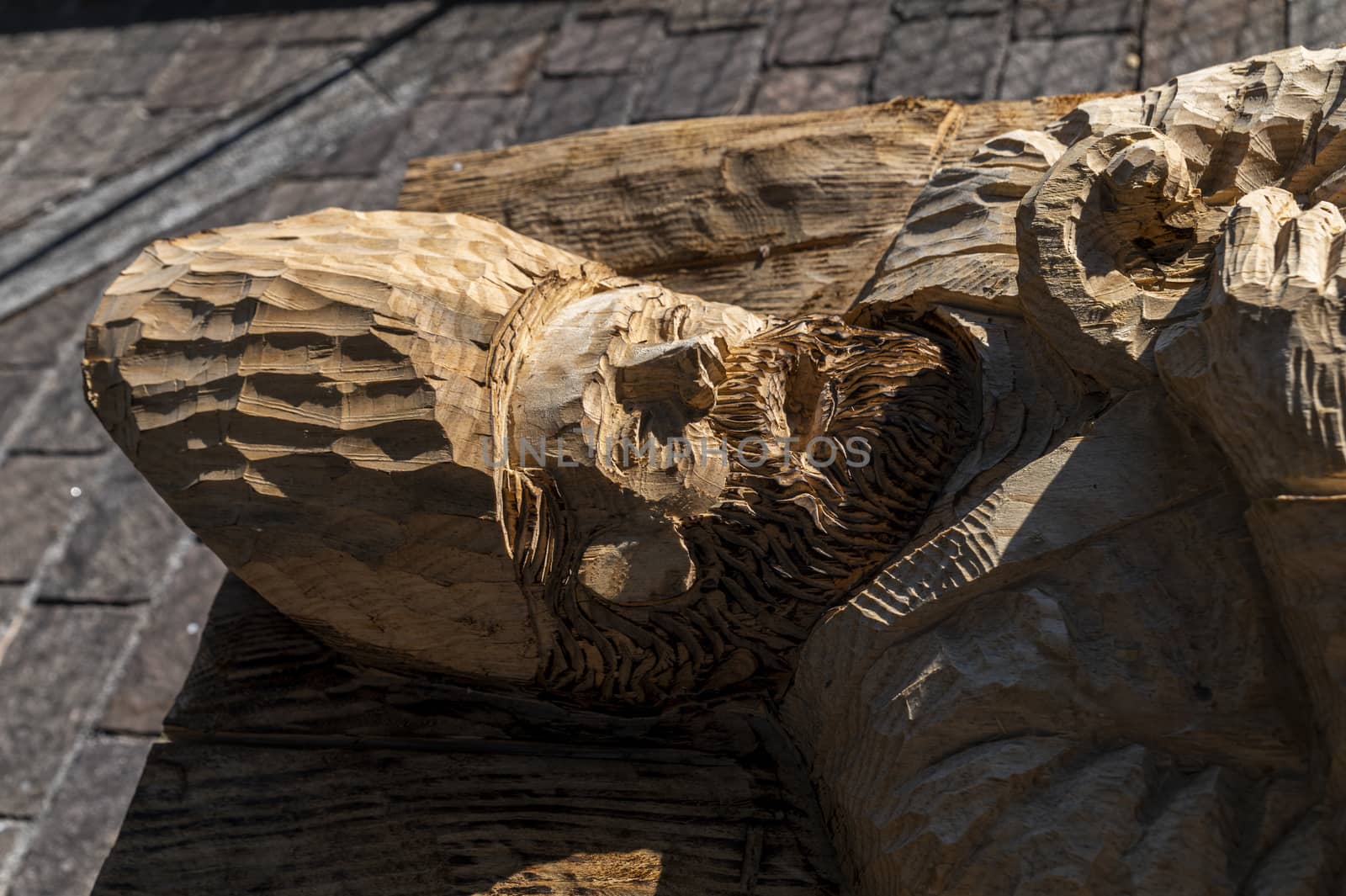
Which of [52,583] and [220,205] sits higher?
[220,205]

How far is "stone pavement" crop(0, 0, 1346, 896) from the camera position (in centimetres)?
351

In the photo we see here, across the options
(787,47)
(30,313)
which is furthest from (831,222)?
(30,313)

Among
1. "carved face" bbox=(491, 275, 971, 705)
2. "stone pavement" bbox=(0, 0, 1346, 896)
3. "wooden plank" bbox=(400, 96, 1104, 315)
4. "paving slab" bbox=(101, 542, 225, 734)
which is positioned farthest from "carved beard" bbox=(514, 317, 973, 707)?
"stone pavement" bbox=(0, 0, 1346, 896)

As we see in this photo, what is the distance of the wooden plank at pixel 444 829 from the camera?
82.4 inches

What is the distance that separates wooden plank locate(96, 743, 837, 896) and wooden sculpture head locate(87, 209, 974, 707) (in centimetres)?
23

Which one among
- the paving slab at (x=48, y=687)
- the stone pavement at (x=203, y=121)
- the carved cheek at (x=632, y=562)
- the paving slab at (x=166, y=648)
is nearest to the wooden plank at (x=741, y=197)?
the carved cheek at (x=632, y=562)

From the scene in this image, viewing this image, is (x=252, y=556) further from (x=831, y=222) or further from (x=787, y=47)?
(x=787, y=47)

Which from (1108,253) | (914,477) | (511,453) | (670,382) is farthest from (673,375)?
(1108,253)

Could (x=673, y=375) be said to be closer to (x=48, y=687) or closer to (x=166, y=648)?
(x=166, y=648)

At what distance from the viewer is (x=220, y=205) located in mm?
4543

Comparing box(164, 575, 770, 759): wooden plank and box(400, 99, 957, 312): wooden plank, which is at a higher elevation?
box(400, 99, 957, 312): wooden plank

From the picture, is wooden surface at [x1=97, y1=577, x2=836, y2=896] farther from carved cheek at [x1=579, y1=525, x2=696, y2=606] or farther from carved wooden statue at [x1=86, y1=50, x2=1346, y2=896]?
carved cheek at [x1=579, y1=525, x2=696, y2=606]

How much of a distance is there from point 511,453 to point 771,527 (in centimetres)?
44

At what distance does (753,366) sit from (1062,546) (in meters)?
0.61
